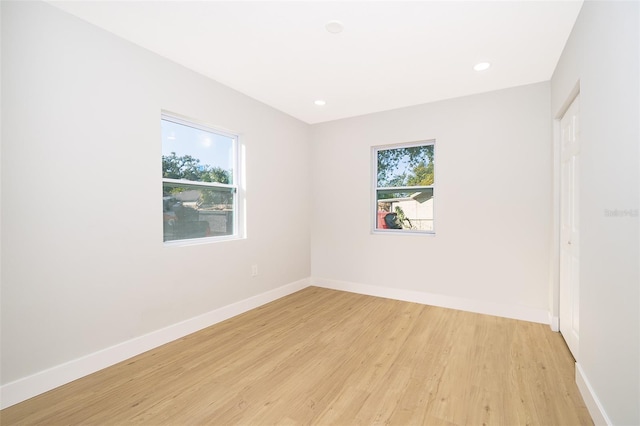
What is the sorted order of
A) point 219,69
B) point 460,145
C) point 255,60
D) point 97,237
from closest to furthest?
point 97,237, point 255,60, point 219,69, point 460,145

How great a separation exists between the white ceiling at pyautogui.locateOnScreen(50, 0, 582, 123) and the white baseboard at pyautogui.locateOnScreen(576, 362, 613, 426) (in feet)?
8.27

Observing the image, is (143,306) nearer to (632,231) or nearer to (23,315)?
(23,315)

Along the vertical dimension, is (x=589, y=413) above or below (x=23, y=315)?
below

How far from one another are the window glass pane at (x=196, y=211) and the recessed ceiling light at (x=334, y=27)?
6.61 feet

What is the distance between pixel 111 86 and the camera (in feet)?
7.66

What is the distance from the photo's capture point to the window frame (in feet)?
9.49

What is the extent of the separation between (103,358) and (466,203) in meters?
3.98

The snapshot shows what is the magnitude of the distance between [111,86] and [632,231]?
3.44 m

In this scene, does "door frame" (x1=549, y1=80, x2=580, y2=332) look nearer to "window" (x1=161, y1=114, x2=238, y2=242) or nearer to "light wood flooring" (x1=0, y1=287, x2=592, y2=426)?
"light wood flooring" (x1=0, y1=287, x2=592, y2=426)

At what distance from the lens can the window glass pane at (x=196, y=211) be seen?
2867mm

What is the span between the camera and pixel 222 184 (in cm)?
341

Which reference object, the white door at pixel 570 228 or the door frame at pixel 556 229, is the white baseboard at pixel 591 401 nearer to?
the white door at pixel 570 228

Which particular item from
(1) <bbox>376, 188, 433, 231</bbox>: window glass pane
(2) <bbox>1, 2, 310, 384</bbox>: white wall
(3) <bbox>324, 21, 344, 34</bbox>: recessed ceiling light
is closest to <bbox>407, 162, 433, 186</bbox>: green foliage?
(1) <bbox>376, 188, 433, 231</bbox>: window glass pane

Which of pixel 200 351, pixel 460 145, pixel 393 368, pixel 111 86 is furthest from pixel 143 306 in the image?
pixel 460 145
